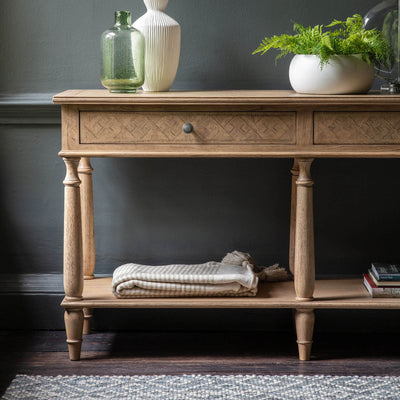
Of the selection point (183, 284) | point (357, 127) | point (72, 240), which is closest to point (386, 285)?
point (357, 127)

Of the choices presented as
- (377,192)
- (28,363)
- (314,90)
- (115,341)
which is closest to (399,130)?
(314,90)

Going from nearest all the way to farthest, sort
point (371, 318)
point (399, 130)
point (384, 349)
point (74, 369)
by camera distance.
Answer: point (399, 130)
point (74, 369)
point (384, 349)
point (371, 318)

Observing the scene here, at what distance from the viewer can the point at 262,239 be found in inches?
88.9

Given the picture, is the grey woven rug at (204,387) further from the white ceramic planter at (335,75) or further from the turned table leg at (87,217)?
the white ceramic planter at (335,75)

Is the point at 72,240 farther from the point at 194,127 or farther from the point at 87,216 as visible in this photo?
the point at 194,127

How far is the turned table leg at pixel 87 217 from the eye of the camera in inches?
84.5

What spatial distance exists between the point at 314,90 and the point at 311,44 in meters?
0.14

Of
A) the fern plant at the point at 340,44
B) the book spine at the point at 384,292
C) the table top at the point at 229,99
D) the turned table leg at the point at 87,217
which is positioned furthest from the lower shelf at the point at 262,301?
the fern plant at the point at 340,44

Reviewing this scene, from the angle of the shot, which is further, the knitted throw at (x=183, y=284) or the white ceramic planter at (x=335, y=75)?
the knitted throw at (x=183, y=284)

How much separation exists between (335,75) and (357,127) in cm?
17

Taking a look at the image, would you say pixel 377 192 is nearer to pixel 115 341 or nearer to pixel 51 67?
pixel 115 341

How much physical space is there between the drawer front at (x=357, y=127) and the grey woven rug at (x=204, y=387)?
703mm

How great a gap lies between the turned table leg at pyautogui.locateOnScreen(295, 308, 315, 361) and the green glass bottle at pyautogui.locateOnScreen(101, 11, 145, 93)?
34.0 inches

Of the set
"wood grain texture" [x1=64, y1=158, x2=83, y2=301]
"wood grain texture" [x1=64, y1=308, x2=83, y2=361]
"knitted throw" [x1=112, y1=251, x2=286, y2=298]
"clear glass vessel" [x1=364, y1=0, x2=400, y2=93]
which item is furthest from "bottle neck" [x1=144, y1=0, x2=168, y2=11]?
"wood grain texture" [x1=64, y1=308, x2=83, y2=361]
